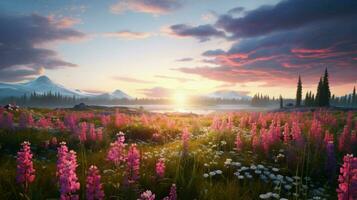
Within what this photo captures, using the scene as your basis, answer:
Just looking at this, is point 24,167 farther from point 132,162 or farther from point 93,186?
point 132,162

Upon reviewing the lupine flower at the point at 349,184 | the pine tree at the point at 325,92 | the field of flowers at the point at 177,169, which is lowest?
the field of flowers at the point at 177,169

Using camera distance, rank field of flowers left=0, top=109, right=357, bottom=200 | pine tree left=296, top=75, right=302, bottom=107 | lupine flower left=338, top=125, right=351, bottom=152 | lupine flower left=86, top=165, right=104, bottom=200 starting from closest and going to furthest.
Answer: lupine flower left=86, top=165, right=104, bottom=200 → field of flowers left=0, top=109, right=357, bottom=200 → lupine flower left=338, top=125, right=351, bottom=152 → pine tree left=296, top=75, right=302, bottom=107

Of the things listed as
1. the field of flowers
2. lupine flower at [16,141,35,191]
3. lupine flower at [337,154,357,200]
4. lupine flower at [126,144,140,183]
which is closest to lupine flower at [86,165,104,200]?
the field of flowers

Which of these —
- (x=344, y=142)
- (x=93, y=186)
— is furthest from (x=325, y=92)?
(x=93, y=186)

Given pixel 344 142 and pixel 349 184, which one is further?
pixel 344 142

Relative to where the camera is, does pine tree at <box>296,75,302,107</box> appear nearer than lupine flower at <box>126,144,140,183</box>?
No

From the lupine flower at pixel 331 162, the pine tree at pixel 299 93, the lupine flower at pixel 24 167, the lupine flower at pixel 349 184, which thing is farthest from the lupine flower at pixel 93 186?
the pine tree at pixel 299 93

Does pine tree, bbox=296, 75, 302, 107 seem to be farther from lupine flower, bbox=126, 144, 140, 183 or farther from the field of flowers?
lupine flower, bbox=126, 144, 140, 183

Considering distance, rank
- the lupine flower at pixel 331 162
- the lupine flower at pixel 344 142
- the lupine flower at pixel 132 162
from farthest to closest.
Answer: the lupine flower at pixel 344 142
the lupine flower at pixel 331 162
the lupine flower at pixel 132 162

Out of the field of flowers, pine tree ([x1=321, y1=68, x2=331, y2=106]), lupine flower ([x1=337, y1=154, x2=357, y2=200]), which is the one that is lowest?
the field of flowers

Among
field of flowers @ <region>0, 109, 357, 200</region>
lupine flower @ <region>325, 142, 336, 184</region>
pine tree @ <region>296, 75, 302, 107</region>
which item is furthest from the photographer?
pine tree @ <region>296, 75, 302, 107</region>

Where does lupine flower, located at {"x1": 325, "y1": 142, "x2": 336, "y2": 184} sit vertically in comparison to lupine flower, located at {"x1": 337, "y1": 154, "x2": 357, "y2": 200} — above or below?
below

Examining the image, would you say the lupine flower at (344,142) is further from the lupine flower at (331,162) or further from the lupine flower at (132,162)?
the lupine flower at (132,162)

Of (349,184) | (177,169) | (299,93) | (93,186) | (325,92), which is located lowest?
(177,169)
